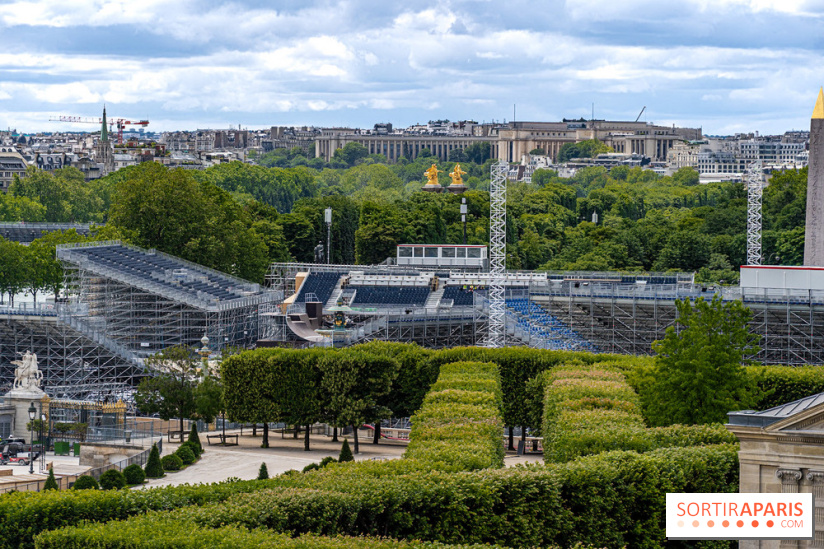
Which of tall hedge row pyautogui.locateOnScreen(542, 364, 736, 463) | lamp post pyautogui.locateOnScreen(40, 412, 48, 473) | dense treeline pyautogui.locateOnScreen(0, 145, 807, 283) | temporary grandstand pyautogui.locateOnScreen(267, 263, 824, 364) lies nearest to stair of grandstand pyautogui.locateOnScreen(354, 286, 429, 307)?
temporary grandstand pyautogui.locateOnScreen(267, 263, 824, 364)

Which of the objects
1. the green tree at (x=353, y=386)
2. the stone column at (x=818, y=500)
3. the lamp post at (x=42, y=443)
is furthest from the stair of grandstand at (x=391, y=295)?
the stone column at (x=818, y=500)

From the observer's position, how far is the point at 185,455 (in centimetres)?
5100

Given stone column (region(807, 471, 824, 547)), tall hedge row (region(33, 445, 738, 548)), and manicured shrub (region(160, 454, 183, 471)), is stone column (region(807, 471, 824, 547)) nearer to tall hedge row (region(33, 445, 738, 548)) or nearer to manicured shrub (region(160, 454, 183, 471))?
tall hedge row (region(33, 445, 738, 548))

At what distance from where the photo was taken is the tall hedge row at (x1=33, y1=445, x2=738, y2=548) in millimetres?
29203

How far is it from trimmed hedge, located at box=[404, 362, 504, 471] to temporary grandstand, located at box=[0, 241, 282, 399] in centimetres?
2815

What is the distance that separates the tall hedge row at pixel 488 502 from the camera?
95.8 ft

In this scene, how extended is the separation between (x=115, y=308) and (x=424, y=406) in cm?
4149

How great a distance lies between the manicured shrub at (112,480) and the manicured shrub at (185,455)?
5.43 metres

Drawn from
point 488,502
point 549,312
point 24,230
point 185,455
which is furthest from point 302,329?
point 24,230

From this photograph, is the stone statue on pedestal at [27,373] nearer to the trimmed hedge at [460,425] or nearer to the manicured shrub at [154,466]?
the manicured shrub at [154,466]

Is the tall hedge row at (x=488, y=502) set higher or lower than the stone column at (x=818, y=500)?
lower

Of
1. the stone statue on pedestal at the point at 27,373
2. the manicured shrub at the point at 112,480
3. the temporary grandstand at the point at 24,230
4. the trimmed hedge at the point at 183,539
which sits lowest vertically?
the manicured shrub at the point at 112,480

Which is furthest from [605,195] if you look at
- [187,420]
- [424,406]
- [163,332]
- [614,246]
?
[424,406]

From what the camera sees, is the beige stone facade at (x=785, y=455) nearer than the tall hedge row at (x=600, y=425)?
Yes
